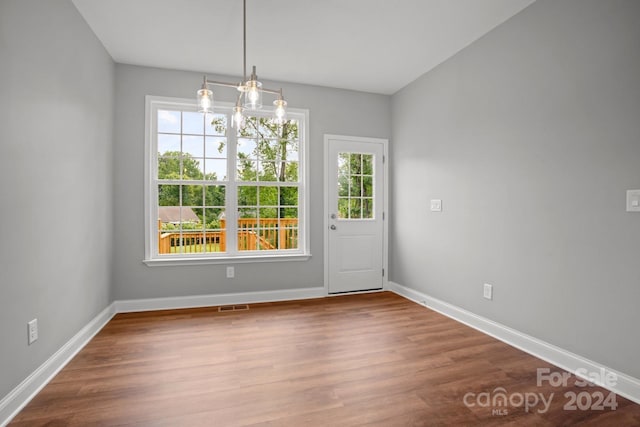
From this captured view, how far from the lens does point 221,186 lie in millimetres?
3834

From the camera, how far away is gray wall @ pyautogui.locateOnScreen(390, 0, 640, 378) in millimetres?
1979

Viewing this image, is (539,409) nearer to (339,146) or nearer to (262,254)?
(262,254)

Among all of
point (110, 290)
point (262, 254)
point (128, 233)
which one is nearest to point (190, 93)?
point (128, 233)

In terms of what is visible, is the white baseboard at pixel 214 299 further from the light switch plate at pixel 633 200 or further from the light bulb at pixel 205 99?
→ the light switch plate at pixel 633 200

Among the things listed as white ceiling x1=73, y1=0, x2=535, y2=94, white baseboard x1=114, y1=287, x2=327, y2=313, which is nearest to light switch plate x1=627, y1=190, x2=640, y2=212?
white ceiling x1=73, y1=0, x2=535, y2=94

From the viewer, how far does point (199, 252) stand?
3.79 meters

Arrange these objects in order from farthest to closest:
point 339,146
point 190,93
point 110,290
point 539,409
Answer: point 339,146, point 190,93, point 110,290, point 539,409

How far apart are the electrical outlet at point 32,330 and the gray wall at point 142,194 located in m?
1.51

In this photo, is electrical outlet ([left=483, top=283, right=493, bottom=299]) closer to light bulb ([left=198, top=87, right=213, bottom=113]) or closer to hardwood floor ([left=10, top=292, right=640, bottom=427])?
hardwood floor ([left=10, top=292, right=640, bottom=427])

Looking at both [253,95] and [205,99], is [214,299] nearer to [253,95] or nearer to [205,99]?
[205,99]

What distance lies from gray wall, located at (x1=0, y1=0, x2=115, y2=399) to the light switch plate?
3.53m

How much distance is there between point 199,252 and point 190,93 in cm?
182

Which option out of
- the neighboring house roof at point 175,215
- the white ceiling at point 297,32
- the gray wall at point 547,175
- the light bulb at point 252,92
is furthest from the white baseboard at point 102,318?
the white ceiling at point 297,32

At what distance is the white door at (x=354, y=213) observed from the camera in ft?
13.8
